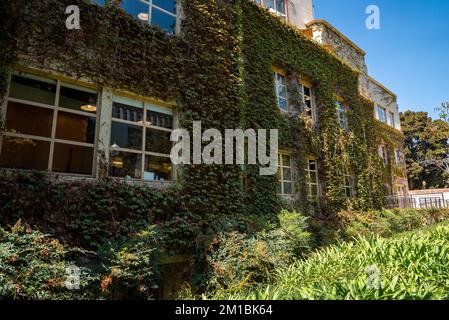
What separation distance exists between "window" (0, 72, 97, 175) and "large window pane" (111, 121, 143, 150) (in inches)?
18.6

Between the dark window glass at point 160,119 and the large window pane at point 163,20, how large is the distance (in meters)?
2.46

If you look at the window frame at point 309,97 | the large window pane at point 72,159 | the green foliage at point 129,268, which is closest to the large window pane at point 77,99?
the large window pane at point 72,159

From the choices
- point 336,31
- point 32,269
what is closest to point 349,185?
point 336,31

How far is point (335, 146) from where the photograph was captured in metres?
13.9

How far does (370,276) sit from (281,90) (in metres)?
9.31

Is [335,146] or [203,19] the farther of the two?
[335,146]

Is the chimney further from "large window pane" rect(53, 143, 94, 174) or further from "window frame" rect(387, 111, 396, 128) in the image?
"large window pane" rect(53, 143, 94, 174)

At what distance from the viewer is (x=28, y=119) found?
6.00 m

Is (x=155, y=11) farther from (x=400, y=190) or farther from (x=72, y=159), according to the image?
(x=400, y=190)
